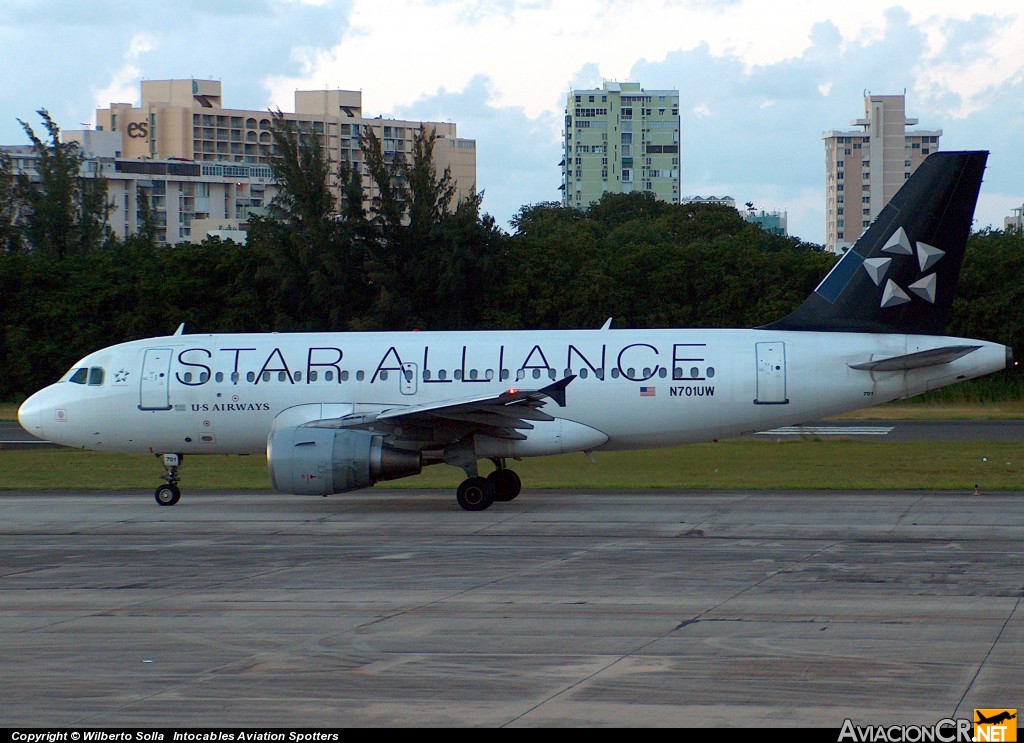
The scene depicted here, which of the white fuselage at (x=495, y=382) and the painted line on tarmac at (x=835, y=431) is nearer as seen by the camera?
the white fuselage at (x=495, y=382)

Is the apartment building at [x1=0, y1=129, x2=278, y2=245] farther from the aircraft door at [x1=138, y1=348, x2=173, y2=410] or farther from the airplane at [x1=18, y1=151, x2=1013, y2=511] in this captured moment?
the airplane at [x1=18, y1=151, x2=1013, y2=511]

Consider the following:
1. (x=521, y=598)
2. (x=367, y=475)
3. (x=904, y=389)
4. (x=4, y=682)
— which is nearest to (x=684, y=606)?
(x=521, y=598)

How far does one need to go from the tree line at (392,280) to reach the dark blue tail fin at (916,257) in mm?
27574

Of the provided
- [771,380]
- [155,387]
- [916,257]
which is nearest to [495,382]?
[771,380]

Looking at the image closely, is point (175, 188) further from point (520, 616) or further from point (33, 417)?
point (520, 616)

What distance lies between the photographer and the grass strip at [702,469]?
26828 millimetres

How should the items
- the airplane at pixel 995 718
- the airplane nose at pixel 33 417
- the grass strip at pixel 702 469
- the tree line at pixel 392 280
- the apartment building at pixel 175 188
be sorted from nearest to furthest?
1. the airplane at pixel 995 718
2. the airplane nose at pixel 33 417
3. the grass strip at pixel 702 469
4. the tree line at pixel 392 280
5. the apartment building at pixel 175 188

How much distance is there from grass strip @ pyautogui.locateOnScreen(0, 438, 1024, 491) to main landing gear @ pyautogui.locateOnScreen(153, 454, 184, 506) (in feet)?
9.85

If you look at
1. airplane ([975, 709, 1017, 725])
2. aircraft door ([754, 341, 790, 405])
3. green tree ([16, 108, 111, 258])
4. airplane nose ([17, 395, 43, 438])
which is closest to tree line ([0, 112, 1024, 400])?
green tree ([16, 108, 111, 258])

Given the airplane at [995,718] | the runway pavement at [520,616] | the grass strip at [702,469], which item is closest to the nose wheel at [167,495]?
the runway pavement at [520,616]

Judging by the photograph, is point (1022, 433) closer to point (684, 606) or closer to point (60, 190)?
point (684, 606)

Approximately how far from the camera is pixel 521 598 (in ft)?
48.1

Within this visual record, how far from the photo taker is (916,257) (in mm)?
24047

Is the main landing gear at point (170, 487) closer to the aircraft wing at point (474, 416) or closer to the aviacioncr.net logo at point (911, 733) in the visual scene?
the aircraft wing at point (474, 416)
